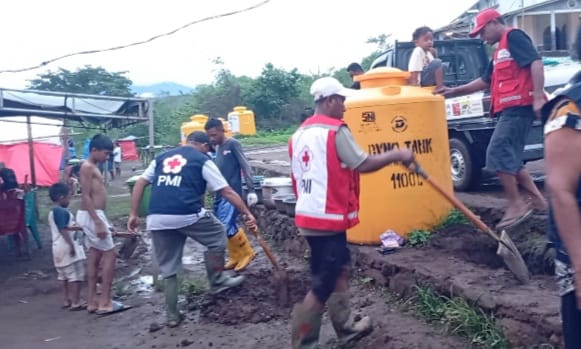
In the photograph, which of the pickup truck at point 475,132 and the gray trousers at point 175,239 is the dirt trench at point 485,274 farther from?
the pickup truck at point 475,132

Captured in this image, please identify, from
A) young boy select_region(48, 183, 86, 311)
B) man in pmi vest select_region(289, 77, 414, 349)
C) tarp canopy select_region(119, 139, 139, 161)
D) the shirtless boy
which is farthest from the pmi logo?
tarp canopy select_region(119, 139, 139, 161)

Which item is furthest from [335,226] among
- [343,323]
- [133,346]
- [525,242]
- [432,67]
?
[432,67]

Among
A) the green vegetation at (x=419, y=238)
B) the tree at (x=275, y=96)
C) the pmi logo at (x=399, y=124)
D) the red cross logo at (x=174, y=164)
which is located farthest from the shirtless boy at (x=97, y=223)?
the tree at (x=275, y=96)

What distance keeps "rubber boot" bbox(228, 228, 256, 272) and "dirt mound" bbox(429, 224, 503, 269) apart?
2557 mm

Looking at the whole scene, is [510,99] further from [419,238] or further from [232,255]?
[232,255]

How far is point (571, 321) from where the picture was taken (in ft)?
9.89

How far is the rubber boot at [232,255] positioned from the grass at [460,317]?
11.0ft

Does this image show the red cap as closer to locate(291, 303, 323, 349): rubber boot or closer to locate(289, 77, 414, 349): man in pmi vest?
locate(289, 77, 414, 349): man in pmi vest

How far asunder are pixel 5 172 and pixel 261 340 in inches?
314

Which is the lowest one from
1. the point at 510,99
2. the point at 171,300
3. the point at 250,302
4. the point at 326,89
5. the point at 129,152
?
the point at 250,302

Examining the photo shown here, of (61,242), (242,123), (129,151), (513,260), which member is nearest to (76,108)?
(61,242)

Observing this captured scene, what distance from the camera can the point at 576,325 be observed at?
301 centimetres

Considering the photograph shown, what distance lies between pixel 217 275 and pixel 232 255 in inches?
51.9

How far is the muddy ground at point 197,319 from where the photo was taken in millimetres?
5805
